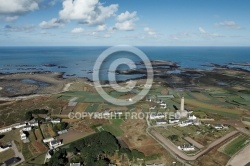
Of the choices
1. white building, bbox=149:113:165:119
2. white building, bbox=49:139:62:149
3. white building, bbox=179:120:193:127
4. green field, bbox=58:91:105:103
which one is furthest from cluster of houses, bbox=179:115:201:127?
green field, bbox=58:91:105:103

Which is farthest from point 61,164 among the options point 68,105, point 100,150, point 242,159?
point 68,105

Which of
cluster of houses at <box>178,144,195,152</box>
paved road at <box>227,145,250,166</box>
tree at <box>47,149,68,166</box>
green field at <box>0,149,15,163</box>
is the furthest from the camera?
cluster of houses at <box>178,144,195,152</box>

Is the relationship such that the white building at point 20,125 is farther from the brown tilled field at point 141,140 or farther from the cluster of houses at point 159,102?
the cluster of houses at point 159,102

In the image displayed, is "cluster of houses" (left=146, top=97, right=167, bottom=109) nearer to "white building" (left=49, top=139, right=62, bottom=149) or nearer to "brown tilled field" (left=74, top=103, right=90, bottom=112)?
"brown tilled field" (left=74, top=103, right=90, bottom=112)

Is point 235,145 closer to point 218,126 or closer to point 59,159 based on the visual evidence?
point 218,126

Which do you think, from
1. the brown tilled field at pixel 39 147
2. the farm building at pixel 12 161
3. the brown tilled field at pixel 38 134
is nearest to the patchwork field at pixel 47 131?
the brown tilled field at pixel 38 134

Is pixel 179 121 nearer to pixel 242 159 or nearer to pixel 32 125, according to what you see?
pixel 242 159
